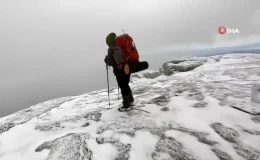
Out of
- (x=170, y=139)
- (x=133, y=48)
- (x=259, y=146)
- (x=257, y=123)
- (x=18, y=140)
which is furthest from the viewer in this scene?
(x=133, y=48)

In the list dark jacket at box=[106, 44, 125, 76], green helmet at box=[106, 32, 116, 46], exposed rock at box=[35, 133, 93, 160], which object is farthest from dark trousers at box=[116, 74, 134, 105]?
exposed rock at box=[35, 133, 93, 160]

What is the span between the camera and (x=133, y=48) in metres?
6.27

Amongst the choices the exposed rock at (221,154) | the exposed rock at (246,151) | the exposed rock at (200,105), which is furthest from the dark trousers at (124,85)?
the exposed rock at (246,151)

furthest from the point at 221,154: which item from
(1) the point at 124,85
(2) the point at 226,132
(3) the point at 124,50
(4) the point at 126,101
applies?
(3) the point at 124,50

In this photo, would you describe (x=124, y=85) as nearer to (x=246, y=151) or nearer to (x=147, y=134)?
(x=147, y=134)

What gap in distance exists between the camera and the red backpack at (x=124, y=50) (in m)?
5.97

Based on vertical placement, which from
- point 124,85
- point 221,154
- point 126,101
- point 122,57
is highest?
point 122,57

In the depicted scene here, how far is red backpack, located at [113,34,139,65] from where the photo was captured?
19.6 feet

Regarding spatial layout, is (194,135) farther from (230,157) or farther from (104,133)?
(104,133)

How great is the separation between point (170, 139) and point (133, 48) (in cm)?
348

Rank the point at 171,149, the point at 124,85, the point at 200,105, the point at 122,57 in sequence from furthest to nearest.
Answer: the point at 124,85
the point at 200,105
the point at 122,57
the point at 171,149

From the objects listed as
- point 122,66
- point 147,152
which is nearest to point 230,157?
point 147,152

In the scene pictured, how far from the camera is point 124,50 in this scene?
6129 mm

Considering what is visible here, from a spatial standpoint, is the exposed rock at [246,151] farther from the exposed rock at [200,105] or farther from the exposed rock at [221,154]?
the exposed rock at [200,105]
